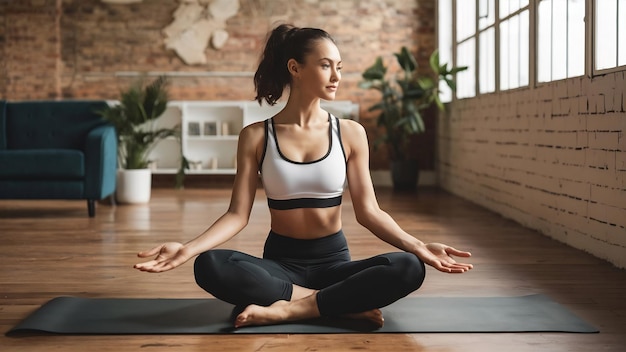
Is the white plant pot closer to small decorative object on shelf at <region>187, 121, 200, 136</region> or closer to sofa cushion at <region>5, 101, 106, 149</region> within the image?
sofa cushion at <region>5, 101, 106, 149</region>

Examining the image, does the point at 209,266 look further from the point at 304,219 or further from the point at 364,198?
the point at 364,198

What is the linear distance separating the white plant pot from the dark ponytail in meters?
4.28

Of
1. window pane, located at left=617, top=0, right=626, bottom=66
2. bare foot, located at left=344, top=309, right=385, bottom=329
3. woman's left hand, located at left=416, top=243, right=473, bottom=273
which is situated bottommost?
bare foot, located at left=344, top=309, right=385, bottom=329

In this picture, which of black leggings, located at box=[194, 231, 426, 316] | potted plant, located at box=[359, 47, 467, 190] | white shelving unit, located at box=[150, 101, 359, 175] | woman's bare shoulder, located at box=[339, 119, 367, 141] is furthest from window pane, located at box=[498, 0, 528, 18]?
black leggings, located at box=[194, 231, 426, 316]

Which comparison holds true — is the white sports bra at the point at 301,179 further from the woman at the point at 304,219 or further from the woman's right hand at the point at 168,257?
the woman's right hand at the point at 168,257

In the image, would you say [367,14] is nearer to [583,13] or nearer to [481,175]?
[481,175]

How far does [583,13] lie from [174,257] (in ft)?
9.30

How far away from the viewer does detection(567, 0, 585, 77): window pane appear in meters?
4.26

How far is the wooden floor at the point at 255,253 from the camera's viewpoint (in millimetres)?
2299

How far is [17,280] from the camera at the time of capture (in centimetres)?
332

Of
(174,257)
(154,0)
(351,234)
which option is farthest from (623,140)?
(154,0)

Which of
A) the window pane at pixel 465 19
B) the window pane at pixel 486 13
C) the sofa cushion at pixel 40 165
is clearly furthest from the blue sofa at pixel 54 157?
the window pane at pixel 465 19

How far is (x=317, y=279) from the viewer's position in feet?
8.49

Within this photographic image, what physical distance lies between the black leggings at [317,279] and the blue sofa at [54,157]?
3.51 meters
